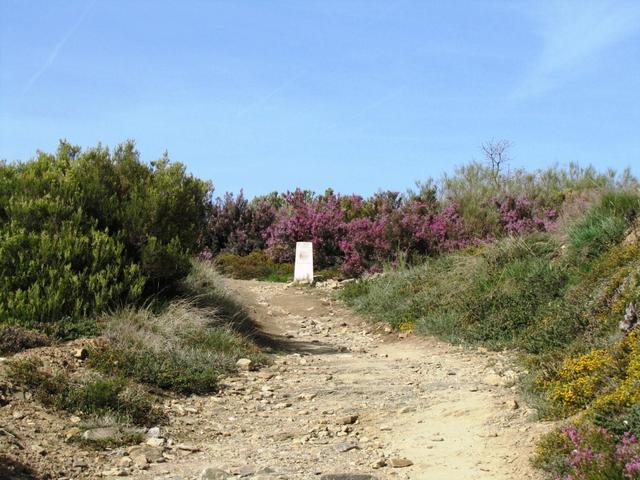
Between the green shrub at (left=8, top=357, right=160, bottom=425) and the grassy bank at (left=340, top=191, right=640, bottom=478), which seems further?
the green shrub at (left=8, top=357, right=160, bottom=425)

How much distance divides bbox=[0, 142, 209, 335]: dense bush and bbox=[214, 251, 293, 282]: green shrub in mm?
8737

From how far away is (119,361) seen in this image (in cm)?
886

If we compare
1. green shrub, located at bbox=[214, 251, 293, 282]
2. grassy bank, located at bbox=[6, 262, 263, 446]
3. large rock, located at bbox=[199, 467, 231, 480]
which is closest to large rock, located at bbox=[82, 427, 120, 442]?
grassy bank, located at bbox=[6, 262, 263, 446]

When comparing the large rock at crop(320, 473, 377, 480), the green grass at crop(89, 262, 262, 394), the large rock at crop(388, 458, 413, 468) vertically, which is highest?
the green grass at crop(89, 262, 262, 394)

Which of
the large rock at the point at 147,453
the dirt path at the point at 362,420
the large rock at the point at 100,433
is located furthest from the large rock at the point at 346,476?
the large rock at the point at 100,433

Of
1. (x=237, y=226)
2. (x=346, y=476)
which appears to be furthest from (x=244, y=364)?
(x=237, y=226)

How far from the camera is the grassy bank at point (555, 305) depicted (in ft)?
22.1

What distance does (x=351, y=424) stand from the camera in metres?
7.61

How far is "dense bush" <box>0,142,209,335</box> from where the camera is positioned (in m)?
10.0

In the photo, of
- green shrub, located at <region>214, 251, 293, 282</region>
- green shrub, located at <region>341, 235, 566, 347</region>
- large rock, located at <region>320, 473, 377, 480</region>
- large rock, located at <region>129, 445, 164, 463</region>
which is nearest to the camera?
large rock, located at <region>320, 473, 377, 480</region>

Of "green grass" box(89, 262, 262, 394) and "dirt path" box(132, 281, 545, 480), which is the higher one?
"green grass" box(89, 262, 262, 394)

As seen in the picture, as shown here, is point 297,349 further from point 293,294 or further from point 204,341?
point 293,294

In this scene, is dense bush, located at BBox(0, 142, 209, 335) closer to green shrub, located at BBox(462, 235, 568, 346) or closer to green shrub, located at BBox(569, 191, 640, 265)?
green shrub, located at BBox(462, 235, 568, 346)

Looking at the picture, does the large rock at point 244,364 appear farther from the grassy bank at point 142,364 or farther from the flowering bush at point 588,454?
the flowering bush at point 588,454
